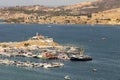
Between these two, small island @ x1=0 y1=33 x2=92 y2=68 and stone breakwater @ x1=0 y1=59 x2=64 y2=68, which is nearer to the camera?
stone breakwater @ x1=0 y1=59 x2=64 y2=68

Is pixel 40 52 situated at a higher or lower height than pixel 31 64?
lower

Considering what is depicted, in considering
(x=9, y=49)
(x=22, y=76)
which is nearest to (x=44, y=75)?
(x=22, y=76)

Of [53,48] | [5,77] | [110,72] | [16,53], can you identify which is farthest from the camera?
[53,48]

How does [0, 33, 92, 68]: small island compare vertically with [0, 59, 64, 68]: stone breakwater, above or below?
below

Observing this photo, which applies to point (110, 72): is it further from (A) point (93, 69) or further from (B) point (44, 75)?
(B) point (44, 75)

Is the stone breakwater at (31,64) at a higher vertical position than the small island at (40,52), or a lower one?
higher

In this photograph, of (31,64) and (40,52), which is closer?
(31,64)

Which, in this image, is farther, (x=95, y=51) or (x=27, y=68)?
(x=95, y=51)

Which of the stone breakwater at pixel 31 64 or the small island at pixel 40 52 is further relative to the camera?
the small island at pixel 40 52

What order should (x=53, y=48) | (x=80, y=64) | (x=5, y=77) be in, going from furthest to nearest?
(x=53, y=48) → (x=80, y=64) → (x=5, y=77)

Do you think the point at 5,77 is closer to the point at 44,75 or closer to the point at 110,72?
the point at 44,75
